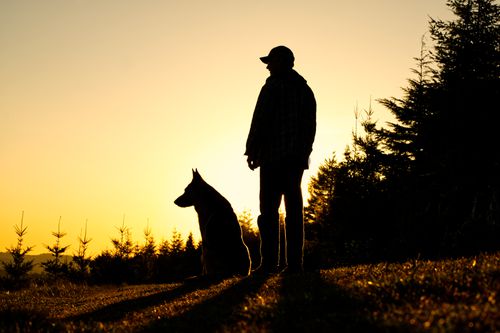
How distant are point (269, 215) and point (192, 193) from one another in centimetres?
285

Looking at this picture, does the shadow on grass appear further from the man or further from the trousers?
the man

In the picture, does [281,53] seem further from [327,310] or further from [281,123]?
[327,310]

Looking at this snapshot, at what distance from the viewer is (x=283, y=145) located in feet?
23.8

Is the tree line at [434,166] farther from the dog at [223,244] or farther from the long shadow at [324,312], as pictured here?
the long shadow at [324,312]

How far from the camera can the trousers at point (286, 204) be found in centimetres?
729

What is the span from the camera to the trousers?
7285 millimetres

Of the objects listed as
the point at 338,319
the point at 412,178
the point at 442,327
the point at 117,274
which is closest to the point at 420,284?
the point at 338,319

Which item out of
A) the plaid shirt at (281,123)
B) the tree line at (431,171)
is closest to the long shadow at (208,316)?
the plaid shirt at (281,123)

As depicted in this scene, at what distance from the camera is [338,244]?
23.3 metres

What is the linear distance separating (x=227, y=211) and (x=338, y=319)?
5.50 metres

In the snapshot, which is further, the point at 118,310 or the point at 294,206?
the point at 294,206

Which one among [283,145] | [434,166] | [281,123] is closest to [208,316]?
[283,145]

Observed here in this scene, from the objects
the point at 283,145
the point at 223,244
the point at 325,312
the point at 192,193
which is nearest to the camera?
the point at 325,312

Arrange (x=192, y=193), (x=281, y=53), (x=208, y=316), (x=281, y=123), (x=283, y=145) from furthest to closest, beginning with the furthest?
(x=192, y=193) → (x=281, y=53) → (x=281, y=123) → (x=283, y=145) → (x=208, y=316)
